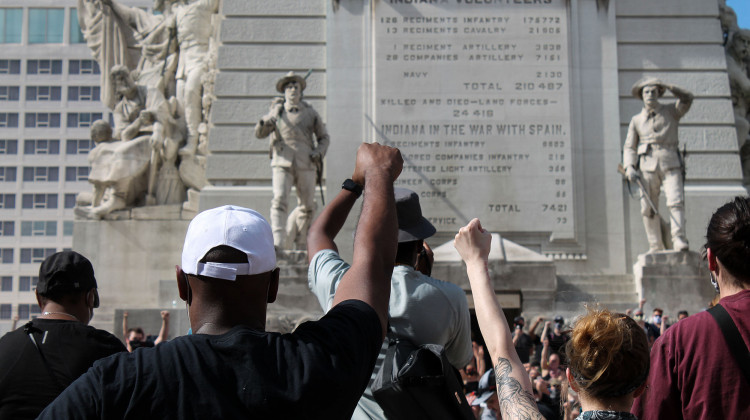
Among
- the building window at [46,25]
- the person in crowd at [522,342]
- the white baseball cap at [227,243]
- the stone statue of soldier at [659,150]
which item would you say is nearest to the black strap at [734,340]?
the white baseball cap at [227,243]

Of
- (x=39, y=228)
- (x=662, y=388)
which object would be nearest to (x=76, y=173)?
(x=39, y=228)

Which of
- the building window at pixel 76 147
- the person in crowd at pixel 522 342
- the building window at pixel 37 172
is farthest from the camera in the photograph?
the building window at pixel 37 172

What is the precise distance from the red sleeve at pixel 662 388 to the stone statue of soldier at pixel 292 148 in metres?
11.3

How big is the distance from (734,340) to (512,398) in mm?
770

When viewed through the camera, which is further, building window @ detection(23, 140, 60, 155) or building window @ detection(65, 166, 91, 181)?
building window @ detection(23, 140, 60, 155)

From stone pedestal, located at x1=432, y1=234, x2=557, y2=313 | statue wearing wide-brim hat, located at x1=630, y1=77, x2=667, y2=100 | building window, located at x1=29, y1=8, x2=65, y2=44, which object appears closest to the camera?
stone pedestal, located at x1=432, y1=234, x2=557, y2=313

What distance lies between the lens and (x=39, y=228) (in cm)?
6606

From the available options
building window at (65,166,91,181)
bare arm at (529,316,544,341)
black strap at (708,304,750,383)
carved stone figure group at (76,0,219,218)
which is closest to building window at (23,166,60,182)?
building window at (65,166,91,181)

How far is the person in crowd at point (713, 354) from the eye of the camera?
3029 mm

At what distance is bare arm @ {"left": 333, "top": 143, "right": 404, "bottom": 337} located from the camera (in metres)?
2.42

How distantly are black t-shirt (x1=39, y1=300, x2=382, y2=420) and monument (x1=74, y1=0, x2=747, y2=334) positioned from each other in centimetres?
1415

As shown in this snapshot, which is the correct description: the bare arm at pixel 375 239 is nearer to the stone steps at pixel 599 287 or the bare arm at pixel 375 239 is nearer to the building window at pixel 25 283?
the stone steps at pixel 599 287

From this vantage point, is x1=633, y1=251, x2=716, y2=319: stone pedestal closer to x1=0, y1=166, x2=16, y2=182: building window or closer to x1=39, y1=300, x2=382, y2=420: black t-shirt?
x1=39, y1=300, x2=382, y2=420: black t-shirt

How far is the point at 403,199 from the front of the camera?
368cm
